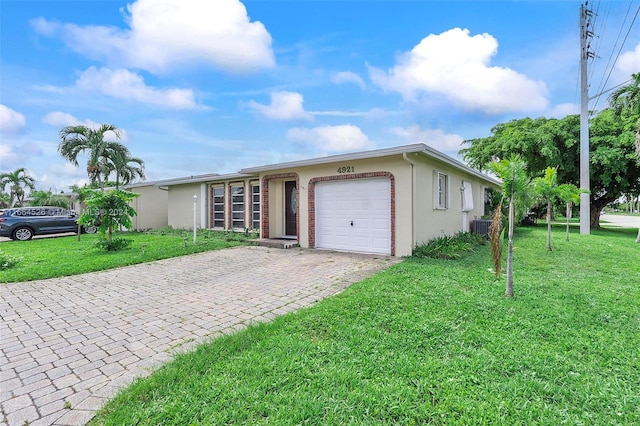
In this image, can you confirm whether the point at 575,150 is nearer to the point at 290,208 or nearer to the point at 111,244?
the point at 290,208

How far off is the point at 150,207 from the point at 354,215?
13435mm

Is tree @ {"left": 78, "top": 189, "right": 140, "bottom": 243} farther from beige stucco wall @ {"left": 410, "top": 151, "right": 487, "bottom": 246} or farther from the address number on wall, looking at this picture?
beige stucco wall @ {"left": 410, "top": 151, "right": 487, "bottom": 246}

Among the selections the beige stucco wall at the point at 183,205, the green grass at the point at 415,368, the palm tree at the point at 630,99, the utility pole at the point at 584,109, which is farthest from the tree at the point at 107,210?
the utility pole at the point at 584,109

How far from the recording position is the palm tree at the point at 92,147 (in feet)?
48.7

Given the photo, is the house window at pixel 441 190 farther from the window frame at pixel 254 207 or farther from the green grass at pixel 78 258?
the window frame at pixel 254 207

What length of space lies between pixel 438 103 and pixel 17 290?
13701mm

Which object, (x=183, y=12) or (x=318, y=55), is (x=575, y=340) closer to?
(x=183, y=12)

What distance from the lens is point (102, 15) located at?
7609mm

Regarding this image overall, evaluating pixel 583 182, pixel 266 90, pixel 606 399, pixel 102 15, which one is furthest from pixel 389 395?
pixel 583 182

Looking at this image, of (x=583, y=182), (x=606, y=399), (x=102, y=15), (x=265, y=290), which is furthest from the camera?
(x=583, y=182)

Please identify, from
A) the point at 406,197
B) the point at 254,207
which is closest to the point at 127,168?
the point at 254,207

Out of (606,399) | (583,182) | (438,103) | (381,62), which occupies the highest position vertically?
(381,62)

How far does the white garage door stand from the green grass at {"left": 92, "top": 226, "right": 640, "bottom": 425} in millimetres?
4057

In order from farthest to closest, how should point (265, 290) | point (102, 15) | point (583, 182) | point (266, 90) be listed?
point (583, 182) < point (266, 90) < point (102, 15) < point (265, 290)
